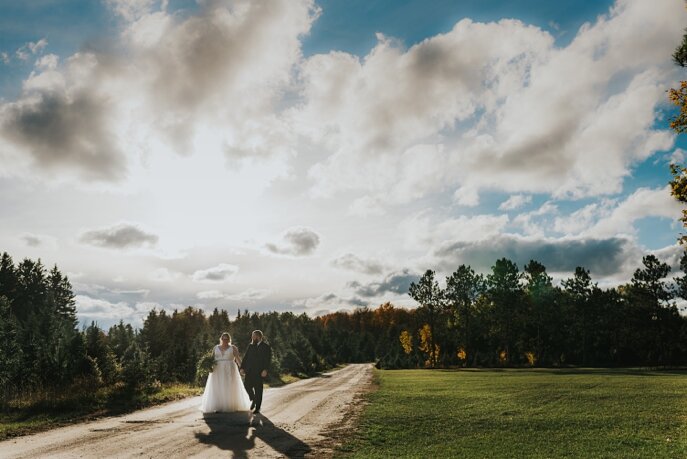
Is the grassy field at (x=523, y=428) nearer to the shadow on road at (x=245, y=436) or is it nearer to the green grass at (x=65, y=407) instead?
the shadow on road at (x=245, y=436)

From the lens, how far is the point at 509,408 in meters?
16.5

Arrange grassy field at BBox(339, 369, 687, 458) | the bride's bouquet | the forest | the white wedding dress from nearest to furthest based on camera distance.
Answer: grassy field at BBox(339, 369, 687, 458) < the white wedding dress < the bride's bouquet < the forest

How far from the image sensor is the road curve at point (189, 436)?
8.87 meters

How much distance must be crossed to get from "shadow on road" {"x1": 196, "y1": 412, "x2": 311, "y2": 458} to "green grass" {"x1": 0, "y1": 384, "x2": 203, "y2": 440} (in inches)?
160

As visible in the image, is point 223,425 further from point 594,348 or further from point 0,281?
point 0,281

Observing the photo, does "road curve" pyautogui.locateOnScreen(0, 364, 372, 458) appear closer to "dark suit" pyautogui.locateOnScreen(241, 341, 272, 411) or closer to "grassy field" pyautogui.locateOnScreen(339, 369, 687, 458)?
"dark suit" pyautogui.locateOnScreen(241, 341, 272, 411)

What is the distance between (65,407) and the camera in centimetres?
1514

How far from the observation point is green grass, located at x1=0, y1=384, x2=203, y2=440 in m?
12.2

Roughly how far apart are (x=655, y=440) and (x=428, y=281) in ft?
235

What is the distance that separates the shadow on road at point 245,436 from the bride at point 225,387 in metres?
0.67

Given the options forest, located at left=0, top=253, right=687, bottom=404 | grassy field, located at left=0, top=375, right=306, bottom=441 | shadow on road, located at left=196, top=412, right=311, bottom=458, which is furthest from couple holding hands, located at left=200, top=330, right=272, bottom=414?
forest, located at left=0, top=253, right=687, bottom=404

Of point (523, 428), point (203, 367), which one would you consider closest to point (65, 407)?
point (203, 367)

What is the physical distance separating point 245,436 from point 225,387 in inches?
158

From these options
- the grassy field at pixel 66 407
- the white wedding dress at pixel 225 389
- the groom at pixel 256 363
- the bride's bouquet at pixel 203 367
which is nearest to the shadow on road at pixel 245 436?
the white wedding dress at pixel 225 389
